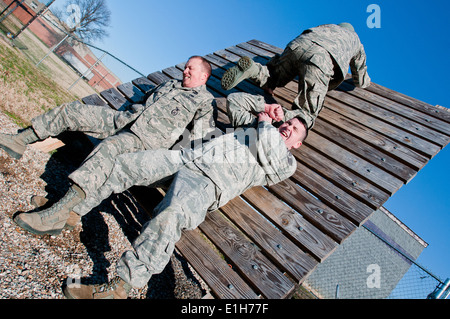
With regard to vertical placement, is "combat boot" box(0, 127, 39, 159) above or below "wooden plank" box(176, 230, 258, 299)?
below

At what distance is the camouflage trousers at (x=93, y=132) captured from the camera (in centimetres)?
238

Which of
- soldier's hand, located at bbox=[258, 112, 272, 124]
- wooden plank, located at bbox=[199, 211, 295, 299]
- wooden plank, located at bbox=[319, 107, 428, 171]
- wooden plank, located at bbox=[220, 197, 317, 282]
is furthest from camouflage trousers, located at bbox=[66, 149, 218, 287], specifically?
wooden plank, located at bbox=[319, 107, 428, 171]

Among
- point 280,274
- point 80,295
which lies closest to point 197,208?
point 280,274

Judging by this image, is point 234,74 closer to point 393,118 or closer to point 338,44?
point 338,44

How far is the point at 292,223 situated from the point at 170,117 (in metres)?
1.82

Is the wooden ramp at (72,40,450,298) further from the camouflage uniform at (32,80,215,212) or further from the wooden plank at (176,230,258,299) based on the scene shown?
the camouflage uniform at (32,80,215,212)

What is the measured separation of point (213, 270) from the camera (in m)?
2.29

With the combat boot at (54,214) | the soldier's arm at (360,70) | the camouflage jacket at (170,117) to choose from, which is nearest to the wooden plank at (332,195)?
the camouflage jacket at (170,117)

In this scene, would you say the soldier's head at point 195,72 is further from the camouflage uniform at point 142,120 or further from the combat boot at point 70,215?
the combat boot at point 70,215

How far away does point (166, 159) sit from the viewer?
8.70ft

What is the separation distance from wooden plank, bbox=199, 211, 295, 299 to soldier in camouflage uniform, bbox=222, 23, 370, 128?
1.61m

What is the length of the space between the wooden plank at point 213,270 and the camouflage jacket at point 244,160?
0.46 m

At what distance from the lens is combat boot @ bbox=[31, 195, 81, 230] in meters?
2.57

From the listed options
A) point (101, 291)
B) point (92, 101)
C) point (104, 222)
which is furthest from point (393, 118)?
point (92, 101)
